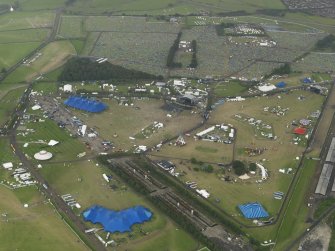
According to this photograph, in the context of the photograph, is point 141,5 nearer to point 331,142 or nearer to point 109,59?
point 109,59

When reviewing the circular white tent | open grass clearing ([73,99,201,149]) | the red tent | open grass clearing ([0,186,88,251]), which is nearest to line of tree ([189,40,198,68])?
open grass clearing ([73,99,201,149])

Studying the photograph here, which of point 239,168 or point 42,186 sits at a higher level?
point 239,168

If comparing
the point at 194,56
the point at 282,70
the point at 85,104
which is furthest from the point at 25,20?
the point at 282,70

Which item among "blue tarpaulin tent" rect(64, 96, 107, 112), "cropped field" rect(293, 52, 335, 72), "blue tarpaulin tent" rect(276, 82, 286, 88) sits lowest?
"cropped field" rect(293, 52, 335, 72)

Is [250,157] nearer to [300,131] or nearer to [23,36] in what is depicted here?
[300,131]

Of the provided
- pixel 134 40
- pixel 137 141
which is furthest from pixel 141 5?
pixel 137 141

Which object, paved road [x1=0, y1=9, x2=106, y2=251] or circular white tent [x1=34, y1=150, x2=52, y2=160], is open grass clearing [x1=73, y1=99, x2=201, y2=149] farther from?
paved road [x1=0, y1=9, x2=106, y2=251]
